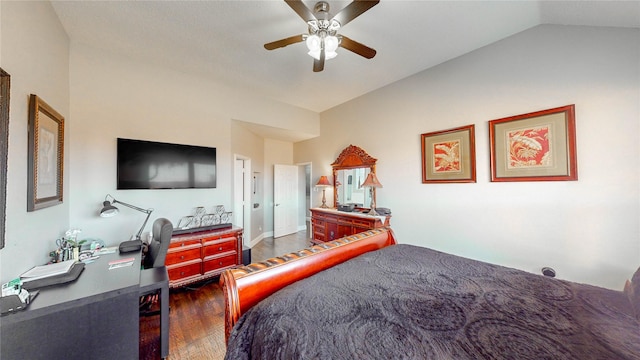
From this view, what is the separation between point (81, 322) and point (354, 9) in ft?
9.44

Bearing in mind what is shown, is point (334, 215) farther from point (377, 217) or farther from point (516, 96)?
point (516, 96)

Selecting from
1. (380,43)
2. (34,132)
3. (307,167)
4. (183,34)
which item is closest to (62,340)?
(34,132)

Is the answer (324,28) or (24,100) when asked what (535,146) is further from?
(24,100)

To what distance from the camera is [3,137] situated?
117 cm

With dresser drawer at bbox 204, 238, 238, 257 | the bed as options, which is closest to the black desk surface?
the bed

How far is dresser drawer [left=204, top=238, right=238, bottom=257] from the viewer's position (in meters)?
2.88

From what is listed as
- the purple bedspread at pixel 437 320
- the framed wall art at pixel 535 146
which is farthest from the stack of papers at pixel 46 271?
the framed wall art at pixel 535 146

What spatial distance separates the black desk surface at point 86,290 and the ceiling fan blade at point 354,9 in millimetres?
2542

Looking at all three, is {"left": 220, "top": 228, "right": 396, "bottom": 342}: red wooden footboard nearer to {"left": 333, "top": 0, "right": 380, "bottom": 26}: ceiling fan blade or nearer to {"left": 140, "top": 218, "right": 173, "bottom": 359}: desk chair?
{"left": 140, "top": 218, "right": 173, "bottom": 359}: desk chair

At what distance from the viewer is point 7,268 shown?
4.22 ft

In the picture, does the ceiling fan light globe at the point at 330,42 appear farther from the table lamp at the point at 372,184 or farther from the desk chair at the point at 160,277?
the table lamp at the point at 372,184

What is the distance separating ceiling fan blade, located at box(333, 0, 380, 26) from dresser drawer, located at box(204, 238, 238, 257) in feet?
9.85

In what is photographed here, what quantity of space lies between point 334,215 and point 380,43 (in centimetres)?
285

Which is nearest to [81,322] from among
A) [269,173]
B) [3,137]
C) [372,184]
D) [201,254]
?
[3,137]
